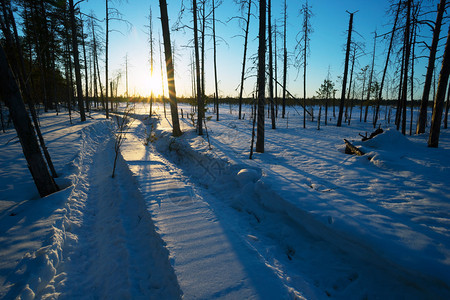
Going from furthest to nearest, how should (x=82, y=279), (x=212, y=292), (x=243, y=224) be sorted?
(x=243, y=224) → (x=82, y=279) → (x=212, y=292)

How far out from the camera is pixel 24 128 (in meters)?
3.55

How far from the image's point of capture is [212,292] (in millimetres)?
2018

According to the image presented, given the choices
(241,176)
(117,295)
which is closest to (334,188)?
(241,176)

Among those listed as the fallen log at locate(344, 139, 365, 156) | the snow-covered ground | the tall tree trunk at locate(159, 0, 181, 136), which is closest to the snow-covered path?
the snow-covered ground

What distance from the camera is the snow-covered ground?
2.21 m

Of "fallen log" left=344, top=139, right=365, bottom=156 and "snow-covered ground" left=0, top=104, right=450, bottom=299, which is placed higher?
"fallen log" left=344, top=139, right=365, bottom=156

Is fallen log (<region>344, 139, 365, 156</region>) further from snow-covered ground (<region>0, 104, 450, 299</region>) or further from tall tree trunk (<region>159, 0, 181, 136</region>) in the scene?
tall tree trunk (<region>159, 0, 181, 136</region>)

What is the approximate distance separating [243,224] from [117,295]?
7.35ft

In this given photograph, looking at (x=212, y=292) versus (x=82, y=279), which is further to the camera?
(x=82, y=279)

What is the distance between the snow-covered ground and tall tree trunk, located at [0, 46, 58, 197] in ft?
1.09

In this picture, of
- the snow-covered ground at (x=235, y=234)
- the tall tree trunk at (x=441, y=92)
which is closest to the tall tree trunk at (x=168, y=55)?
the snow-covered ground at (x=235, y=234)

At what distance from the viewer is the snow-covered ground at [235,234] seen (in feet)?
7.23

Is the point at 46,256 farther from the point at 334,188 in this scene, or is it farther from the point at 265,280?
the point at 334,188

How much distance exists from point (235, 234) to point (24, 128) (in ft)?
14.8
